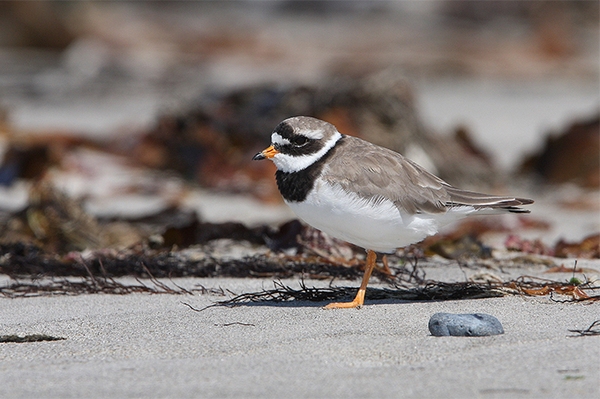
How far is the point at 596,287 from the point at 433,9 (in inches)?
656

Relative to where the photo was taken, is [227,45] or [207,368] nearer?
[207,368]

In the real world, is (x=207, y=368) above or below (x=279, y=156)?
below

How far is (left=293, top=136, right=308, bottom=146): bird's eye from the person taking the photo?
4207mm

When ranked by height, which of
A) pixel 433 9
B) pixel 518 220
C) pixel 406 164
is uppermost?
pixel 433 9

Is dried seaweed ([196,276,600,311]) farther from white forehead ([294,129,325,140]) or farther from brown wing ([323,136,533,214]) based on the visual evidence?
white forehead ([294,129,325,140])

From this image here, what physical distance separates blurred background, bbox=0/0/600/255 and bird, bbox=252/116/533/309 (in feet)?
6.85

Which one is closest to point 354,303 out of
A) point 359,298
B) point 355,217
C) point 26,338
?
point 359,298

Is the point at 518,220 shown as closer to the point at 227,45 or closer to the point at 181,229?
the point at 181,229

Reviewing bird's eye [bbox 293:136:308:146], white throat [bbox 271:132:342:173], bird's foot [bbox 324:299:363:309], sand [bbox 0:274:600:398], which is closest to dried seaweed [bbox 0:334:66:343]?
sand [bbox 0:274:600:398]

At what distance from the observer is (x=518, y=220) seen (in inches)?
262

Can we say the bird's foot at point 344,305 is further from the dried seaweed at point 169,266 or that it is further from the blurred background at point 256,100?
Result: the blurred background at point 256,100

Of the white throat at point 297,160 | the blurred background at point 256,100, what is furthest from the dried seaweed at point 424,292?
the blurred background at point 256,100

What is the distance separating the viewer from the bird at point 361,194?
395 centimetres

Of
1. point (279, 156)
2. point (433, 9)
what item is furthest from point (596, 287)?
point (433, 9)
